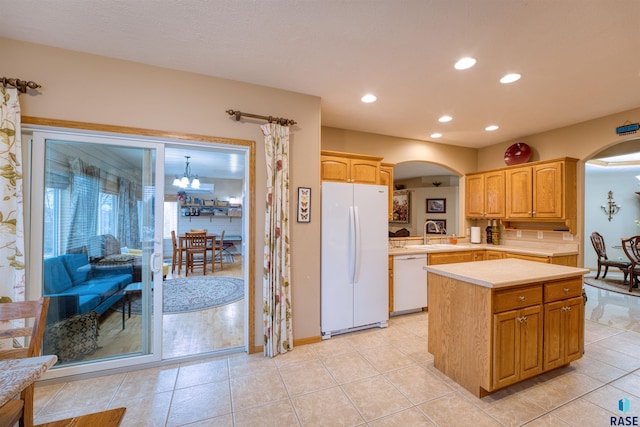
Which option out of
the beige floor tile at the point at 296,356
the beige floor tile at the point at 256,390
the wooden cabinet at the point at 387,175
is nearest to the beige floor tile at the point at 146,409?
the beige floor tile at the point at 256,390

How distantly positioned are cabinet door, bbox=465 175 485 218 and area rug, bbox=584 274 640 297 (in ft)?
9.73

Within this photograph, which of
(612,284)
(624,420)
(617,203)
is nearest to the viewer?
(624,420)

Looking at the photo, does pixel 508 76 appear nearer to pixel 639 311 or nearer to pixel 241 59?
Result: pixel 241 59

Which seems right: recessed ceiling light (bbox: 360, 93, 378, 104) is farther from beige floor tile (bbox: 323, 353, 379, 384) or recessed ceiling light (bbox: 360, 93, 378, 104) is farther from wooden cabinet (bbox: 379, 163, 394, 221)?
beige floor tile (bbox: 323, 353, 379, 384)

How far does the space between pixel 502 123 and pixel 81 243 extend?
17.0 ft

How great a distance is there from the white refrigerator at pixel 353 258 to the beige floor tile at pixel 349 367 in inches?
18.2

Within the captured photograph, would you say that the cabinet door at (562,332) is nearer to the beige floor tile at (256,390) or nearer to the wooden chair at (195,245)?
the beige floor tile at (256,390)

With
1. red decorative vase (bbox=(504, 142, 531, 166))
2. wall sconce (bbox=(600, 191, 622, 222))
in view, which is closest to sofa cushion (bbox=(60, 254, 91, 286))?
red decorative vase (bbox=(504, 142, 531, 166))

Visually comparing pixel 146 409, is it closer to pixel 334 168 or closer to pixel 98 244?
pixel 98 244

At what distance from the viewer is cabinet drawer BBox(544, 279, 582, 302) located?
219 cm

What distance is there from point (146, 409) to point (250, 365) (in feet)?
2.74

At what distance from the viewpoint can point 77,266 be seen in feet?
7.79

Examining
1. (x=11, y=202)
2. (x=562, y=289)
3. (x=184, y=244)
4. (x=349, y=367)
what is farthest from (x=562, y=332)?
(x=184, y=244)

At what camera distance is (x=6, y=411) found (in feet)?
3.73
